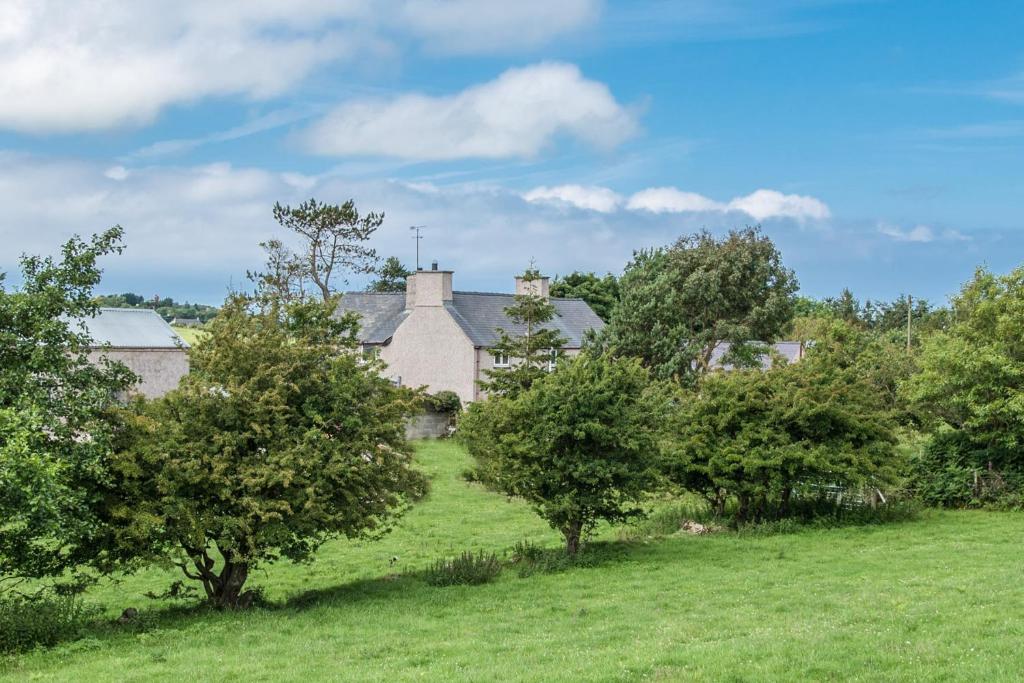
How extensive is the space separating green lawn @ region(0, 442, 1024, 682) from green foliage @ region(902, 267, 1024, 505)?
4057 millimetres

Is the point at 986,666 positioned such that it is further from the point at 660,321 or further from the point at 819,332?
the point at 819,332

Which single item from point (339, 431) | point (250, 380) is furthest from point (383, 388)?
point (250, 380)

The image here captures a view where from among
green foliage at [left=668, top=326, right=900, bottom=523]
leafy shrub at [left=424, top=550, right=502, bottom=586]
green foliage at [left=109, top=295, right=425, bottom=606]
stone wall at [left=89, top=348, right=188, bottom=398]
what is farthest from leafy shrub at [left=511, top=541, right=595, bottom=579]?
stone wall at [left=89, top=348, right=188, bottom=398]

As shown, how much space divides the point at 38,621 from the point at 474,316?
4780 cm

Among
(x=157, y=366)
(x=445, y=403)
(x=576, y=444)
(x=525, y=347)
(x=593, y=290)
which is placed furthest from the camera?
(x=593, y=290)

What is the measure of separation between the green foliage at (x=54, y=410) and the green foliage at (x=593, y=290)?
242 feet

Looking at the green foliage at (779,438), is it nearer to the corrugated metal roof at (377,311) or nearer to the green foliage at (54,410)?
the green foliage at (54,410)

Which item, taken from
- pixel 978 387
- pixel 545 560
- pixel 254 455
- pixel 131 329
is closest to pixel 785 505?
pixel 978 387

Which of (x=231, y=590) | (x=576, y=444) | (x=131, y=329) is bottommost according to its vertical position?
(x=231, y=590)

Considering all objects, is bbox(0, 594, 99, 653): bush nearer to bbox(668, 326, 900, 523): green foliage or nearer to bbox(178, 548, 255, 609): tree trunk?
bbox(178, 548, 255, 609): tree trunk

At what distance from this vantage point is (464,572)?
2425 cm

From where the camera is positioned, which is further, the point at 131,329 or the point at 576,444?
the point at 131,329

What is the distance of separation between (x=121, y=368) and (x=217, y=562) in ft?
27.6

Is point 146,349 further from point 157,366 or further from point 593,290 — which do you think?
point 593,290
